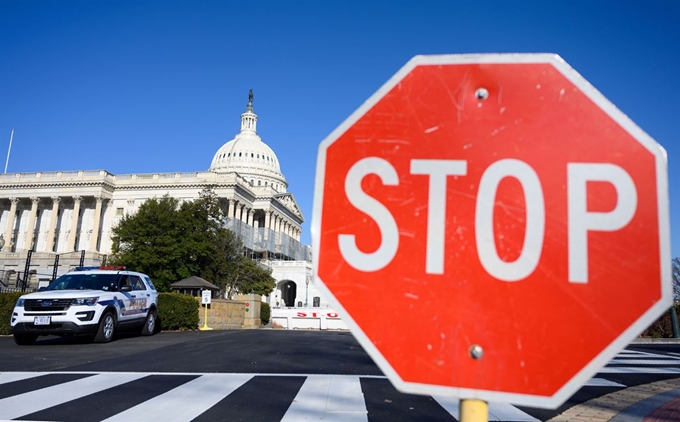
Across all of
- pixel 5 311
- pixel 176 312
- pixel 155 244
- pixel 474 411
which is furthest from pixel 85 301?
pixel 155 244

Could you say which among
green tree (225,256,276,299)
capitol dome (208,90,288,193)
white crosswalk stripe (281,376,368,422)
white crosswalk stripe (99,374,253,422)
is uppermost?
capitol dome (208,90,288,193)

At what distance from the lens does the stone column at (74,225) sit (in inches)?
2899

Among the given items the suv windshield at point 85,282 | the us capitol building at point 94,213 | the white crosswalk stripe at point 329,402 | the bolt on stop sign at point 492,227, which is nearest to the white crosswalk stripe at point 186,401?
the white crosswalk stripe at point 329,402

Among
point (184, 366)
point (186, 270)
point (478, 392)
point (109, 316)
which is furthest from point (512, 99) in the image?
point (186, 270)

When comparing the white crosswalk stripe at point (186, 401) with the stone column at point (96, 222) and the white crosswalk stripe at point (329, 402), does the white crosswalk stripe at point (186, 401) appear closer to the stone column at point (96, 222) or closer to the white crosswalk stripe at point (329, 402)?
the white crosswalk stripe at point (329, 402)

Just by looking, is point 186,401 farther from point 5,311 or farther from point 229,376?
point 5,311

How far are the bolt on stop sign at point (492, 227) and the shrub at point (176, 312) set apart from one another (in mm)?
18930

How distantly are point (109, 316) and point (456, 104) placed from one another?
12854 mm

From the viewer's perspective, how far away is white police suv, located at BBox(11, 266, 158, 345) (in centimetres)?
1172

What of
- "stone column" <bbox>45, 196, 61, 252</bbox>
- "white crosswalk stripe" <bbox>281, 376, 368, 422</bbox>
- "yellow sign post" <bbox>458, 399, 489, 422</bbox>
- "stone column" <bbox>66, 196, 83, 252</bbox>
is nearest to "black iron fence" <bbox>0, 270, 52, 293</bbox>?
"stone column" <bbox>45, 196, 61, 252</bbox>

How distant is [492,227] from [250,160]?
112668 mm

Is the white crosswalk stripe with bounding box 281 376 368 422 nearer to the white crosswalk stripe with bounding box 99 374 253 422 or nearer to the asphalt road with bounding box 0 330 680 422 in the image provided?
the asphalt road with bounding box 0 330 680 422

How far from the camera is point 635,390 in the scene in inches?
246

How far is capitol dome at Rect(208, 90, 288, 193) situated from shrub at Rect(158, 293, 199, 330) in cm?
8810
